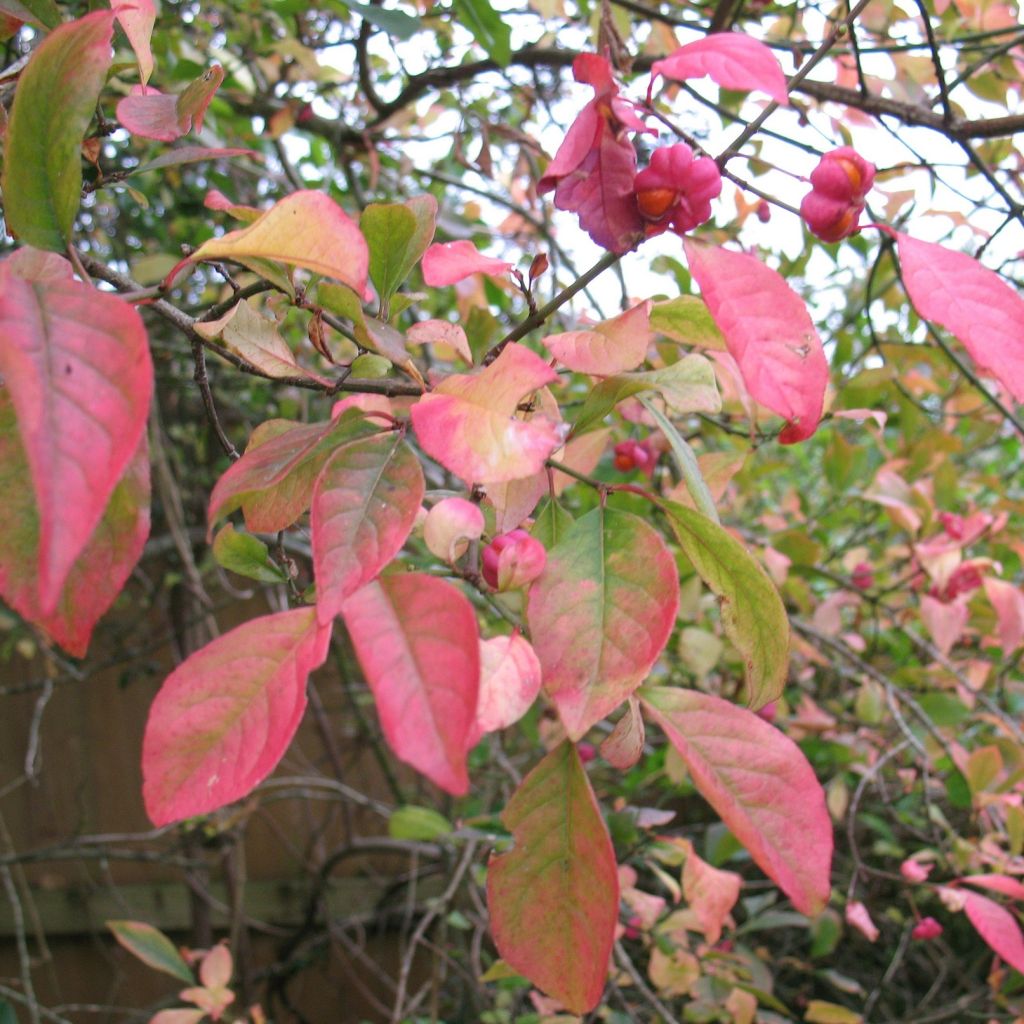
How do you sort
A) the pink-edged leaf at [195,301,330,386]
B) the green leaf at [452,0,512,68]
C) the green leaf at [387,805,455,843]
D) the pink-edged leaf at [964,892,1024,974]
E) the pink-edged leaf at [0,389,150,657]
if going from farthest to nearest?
the green leaf at [387,805,455,843] → the pink-edged leaf at [964,892,1024,974] → the green leaf at [452,0,512,68] → the pink-edged leaf at [195,301,330,386] → the pink-edged leaf at [0,389,150,657]

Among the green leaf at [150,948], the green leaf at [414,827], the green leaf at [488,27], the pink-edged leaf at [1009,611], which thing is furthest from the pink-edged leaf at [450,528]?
the green leaf at [150,948]

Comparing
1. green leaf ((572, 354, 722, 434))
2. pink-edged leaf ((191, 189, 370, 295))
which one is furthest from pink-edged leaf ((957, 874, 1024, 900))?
pink-edged leaf ((191, 189, 370, 295))

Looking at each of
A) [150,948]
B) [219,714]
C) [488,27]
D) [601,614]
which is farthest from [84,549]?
[150,948]

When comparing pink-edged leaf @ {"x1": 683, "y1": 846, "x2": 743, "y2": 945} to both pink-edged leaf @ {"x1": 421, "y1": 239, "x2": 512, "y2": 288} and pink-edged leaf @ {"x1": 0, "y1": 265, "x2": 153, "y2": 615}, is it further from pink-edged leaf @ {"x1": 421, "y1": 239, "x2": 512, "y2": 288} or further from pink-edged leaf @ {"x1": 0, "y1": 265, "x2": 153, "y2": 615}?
pink-edged leaf @ {"x1": 0, "y1": 265, "x2": 153, "y2": 615}

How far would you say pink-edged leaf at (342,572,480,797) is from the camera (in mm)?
258

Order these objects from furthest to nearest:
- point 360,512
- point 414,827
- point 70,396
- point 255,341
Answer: point 414,827 < point 255,341 < point 360,512 < point 70,396

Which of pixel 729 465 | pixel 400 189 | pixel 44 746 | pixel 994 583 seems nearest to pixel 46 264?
pixel 729 465

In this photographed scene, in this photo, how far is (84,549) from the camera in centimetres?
32

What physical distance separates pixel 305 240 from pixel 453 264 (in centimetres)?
15

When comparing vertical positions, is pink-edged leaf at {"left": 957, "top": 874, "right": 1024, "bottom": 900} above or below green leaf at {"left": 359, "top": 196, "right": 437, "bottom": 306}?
below

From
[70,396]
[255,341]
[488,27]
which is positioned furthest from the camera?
[488,27]

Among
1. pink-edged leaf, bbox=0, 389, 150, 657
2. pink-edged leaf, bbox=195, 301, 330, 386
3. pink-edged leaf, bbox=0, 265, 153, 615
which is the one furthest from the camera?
pink-edged leaf, bbox=195, 301, 330, 386

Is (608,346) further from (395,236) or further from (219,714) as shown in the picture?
(219,714)

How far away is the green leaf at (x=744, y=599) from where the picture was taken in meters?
0.40
